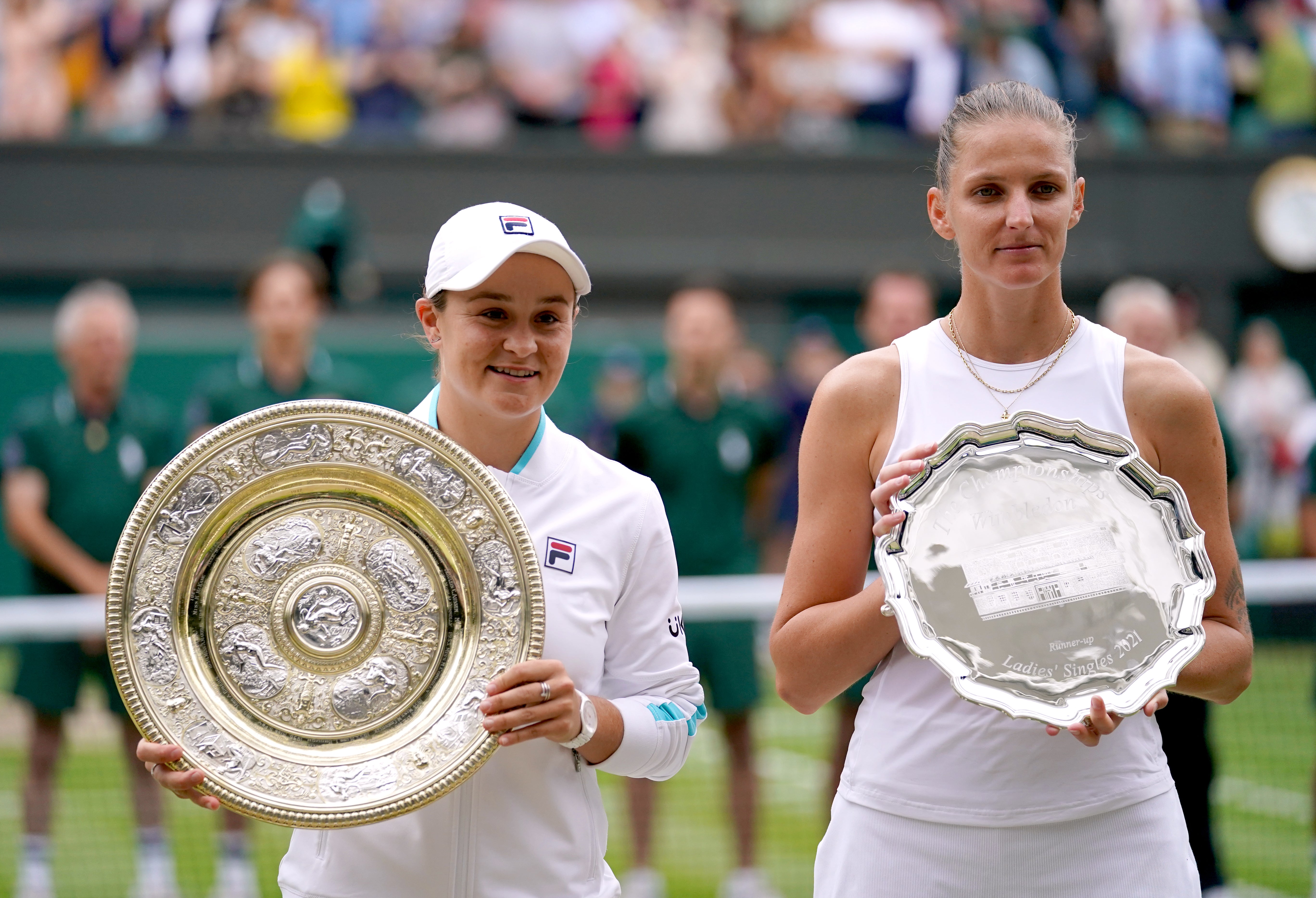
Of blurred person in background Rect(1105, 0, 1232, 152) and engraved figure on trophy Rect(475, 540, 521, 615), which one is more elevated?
blurred person in background Rect(1105, 0, 1232, 152)

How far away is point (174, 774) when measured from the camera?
2031mm

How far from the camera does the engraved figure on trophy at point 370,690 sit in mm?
2158

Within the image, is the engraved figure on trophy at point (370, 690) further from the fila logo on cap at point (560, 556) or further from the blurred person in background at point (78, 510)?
the blurred person in background at point (78, 510)

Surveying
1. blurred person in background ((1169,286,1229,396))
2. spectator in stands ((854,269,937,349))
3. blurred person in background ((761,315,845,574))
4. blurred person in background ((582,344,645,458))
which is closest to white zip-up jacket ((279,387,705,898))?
spectator in stands ((854,269,937,349))

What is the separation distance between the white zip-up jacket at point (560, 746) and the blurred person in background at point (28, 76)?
1122 cm

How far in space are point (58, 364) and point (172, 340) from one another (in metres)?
0.89

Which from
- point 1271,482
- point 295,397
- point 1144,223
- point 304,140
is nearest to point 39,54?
point 304,140

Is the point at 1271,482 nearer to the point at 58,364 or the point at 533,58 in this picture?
the point at 533,58

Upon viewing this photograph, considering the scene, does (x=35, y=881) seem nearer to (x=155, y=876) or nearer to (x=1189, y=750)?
(x=155, y=876)

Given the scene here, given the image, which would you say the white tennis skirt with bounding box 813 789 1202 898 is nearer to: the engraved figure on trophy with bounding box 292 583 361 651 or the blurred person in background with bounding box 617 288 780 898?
the engraved figure on trophy with bounding box 292 583 361 651

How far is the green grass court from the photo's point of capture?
17.4 ft

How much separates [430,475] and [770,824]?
15.6ft

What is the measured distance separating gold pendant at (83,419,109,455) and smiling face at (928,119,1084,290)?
4.31m

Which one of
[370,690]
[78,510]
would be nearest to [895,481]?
[370,690]
